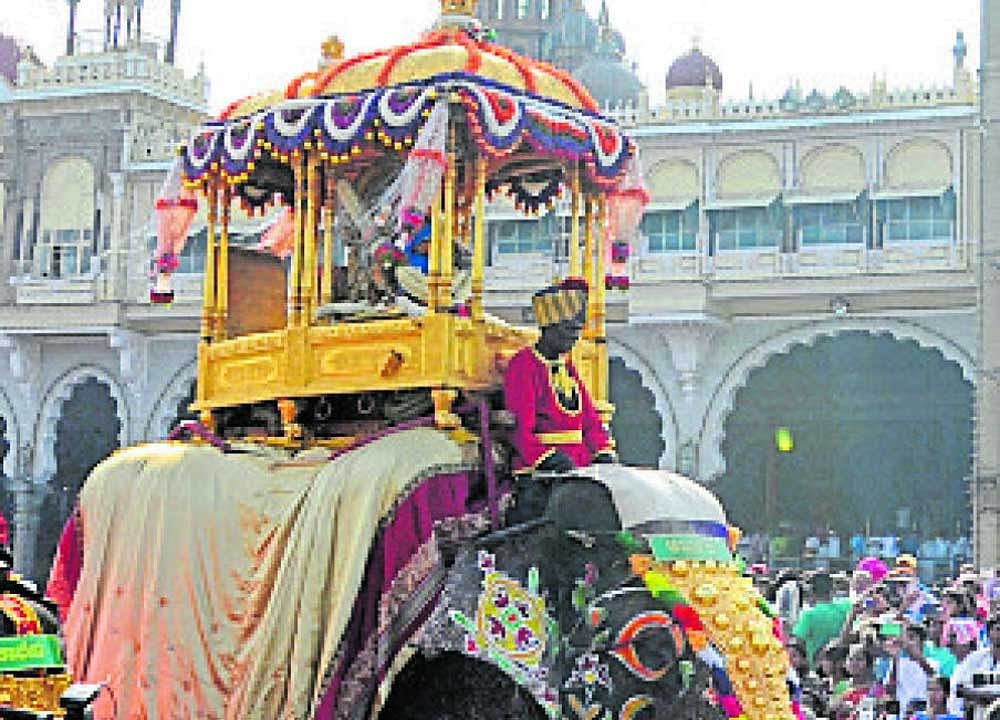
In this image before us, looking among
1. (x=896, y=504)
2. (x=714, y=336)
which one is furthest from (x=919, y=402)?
(x=714, y=336)

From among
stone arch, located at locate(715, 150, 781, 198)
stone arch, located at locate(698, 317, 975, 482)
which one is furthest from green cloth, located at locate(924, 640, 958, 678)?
stone arch, located at locate(715, 150, 781, 198)

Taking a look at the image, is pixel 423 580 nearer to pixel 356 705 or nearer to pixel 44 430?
pixel 356 705

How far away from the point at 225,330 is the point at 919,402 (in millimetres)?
17879

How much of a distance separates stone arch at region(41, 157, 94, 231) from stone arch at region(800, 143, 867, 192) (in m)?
11.3

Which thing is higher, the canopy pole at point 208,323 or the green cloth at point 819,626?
the canopy pole at point 208,323

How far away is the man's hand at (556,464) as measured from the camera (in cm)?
498

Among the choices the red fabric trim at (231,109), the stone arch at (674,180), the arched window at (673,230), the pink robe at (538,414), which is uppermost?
the stone arch at (674,180)

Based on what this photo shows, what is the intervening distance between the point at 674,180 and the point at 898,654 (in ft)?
50.7

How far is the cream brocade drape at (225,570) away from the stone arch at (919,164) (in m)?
16.8

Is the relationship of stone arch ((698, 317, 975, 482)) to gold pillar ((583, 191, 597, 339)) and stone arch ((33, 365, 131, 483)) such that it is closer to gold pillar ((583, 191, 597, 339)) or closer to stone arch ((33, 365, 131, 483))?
stone arch ((33, 365, 131, 483))

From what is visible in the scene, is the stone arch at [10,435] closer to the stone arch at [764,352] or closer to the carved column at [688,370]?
the carved column at [688,370]

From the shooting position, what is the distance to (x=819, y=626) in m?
10.2

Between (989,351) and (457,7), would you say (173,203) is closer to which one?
(457,7)

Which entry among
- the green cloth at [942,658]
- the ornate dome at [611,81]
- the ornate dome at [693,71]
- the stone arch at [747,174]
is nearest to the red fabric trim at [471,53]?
the green cloth at [942,658]
